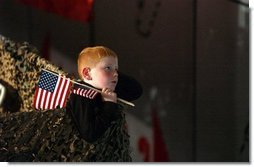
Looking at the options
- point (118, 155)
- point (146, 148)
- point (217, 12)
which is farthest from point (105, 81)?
point (217, 12)

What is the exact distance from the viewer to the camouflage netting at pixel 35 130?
4.00 meters

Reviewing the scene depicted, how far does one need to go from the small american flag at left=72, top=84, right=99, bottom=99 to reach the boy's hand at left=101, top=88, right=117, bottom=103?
75mm

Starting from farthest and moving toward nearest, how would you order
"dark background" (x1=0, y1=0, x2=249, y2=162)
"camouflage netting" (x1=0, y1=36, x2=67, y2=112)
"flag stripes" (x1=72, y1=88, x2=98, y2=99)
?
1. "dark background" (x1=0, y1=0, x2=249, y2=162)
2. "camouflage netting" (x1=0, y1=36, x2=67, y2=112)
3. "flag stripes" (x1=72, y1=88, x2=98, y2=99)

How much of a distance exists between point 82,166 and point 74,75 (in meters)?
0.86

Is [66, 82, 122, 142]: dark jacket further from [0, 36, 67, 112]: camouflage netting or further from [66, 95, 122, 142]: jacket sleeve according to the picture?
[0, 36, 67, 112]: camouflage netting

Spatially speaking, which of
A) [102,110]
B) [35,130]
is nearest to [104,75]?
[102,110]

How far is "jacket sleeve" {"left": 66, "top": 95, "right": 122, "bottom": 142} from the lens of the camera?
3.99 m

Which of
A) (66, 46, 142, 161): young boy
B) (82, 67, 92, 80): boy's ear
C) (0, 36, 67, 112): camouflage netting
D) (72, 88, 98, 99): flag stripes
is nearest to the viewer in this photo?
(66, 46, 142, 161): young boy

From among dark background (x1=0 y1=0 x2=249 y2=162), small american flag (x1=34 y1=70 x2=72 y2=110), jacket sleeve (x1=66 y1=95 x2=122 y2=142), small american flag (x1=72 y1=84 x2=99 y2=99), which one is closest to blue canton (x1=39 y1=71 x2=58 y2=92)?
small american flag (x1=34 y1=70 x2=72 y2=110)

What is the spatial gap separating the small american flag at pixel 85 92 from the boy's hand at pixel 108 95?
7cm

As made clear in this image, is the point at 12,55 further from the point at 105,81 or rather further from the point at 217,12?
the point at 217,12

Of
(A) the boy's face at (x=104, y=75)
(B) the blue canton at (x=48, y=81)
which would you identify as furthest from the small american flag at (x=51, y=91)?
(A) the boy's face at (x=104, y=75)

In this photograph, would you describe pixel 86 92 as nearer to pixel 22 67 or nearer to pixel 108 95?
pixel 108 95

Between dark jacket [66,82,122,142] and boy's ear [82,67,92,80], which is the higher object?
boy's ear [82,67,92,80]
